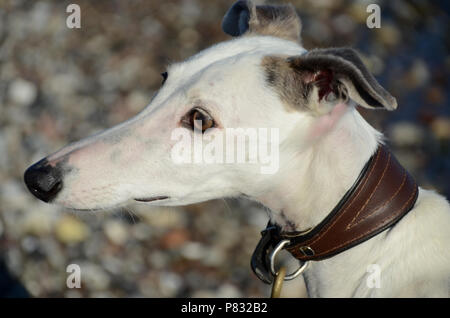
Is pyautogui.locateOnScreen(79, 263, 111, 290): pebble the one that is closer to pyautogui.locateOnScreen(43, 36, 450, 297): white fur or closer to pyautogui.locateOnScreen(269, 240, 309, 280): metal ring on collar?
pyautogui.locateOnScreen(43, 36, 450, 297): white fur

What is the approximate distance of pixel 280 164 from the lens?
7.20 feet

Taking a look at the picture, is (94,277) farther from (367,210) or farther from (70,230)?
(367,210)

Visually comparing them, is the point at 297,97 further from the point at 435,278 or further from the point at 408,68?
the point at 408,68

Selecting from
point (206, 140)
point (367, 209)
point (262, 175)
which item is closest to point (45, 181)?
point (206, 140)

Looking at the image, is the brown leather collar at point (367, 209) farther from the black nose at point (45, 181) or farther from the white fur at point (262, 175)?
the black nose at point (45, 181)

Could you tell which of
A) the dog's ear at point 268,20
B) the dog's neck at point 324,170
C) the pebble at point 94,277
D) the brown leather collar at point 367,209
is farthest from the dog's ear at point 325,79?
the pebble at point 94,277

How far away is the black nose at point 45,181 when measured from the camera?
2117mm

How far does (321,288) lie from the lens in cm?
233

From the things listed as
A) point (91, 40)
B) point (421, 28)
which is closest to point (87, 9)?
point (91, 40)

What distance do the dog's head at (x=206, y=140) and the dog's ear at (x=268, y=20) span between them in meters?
0.41

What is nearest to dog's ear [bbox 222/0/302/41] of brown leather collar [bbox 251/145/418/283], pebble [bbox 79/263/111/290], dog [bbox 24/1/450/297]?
dog [bbox 24/1/450/297]

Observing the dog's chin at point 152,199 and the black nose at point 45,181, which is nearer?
the black nose at point 45,181

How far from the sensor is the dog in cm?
214

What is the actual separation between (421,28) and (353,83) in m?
3.69
